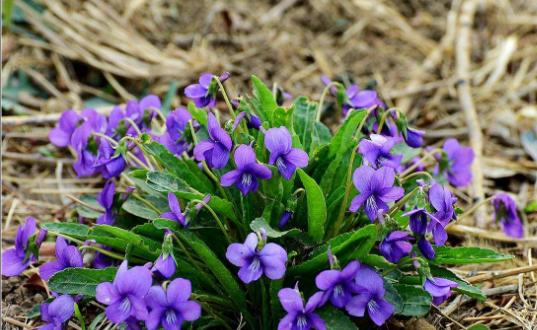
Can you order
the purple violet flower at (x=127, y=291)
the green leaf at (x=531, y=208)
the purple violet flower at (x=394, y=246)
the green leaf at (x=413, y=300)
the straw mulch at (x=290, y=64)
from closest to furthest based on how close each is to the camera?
the purple violet flower at (x=127, y=291)
the purple violet flower at (x=394, y=246)
the green leaf at (x=413, y=300)
the green leaf at (x=531, y=208)
the straw mulch at (x=290, y=64)

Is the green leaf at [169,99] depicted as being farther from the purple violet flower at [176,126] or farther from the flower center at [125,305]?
the flower center at [125,305]

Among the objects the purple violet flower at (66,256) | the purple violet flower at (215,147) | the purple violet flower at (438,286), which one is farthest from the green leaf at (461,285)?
the purple violet flower at (66,256)

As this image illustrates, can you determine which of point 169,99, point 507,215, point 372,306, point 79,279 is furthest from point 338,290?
point 169,99

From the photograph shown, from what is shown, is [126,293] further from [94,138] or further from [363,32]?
[363,32]

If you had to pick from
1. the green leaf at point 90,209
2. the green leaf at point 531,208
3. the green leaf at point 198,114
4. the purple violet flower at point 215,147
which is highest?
the purple violet flower at point 215,147

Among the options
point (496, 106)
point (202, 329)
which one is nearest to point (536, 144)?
point (496, 106)

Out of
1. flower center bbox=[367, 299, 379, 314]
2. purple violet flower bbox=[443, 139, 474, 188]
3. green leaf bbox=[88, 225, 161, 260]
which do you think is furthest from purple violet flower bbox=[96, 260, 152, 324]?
purple violet flower bbox=[443, 139, 474, 188]

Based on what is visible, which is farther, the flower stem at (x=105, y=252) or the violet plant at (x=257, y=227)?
the flower stem at (x=105, y=252)
